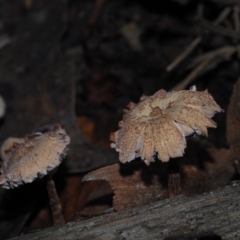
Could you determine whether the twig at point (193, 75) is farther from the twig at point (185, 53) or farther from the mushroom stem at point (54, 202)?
the mushroom stem at point (54, 202)

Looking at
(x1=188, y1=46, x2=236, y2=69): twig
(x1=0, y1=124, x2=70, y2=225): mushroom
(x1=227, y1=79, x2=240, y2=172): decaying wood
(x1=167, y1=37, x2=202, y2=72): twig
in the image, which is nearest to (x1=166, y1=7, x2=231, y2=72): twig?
(x1=167, y1=37, x2=202, y2=72): twig

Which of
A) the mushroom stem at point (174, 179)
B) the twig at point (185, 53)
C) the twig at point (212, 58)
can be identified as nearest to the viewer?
the mushroom stem at point (174, 179)

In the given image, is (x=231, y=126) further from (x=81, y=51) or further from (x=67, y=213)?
(x=81, y=51)

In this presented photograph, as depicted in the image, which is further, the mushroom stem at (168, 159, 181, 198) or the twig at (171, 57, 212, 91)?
the twig at (171, 57, 212, 91)

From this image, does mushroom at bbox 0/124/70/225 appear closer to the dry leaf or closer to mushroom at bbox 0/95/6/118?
the dry leaf

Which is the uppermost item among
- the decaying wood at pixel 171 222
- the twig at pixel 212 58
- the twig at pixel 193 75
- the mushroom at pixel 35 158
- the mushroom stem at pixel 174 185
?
the twig at pixel 212 58

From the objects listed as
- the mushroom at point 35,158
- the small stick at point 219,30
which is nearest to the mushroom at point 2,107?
the mushroom at point 35,158

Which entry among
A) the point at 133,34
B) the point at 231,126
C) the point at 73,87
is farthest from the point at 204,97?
the point at 133,34
